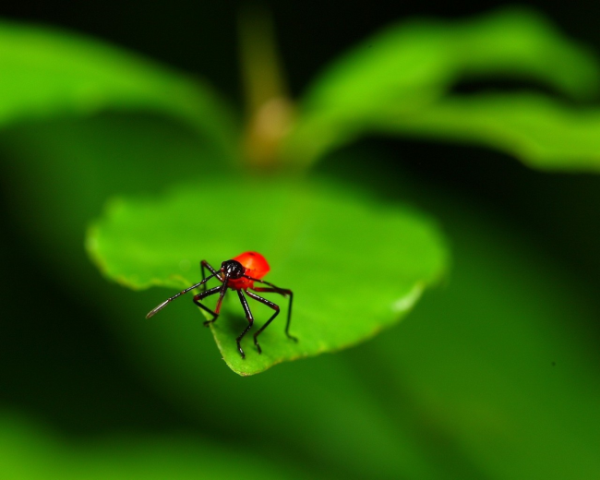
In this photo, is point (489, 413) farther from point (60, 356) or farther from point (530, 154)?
point (60, 356)

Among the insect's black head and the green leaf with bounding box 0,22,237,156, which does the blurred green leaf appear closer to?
the green leaf with bounding box 0,22,237,156

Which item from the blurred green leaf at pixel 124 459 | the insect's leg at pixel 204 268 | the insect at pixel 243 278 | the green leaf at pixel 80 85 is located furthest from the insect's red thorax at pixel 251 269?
the blurred green leaf at pixel 124 459

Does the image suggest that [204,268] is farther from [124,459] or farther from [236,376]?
[124,459]

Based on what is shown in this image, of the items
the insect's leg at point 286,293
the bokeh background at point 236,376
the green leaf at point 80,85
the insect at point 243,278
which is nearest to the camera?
the insect's leg at point 286,293

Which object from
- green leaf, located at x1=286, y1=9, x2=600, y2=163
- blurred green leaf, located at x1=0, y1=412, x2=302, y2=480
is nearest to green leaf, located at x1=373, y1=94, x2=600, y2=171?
green leaf, located at x1=286, y1=9, x2=600, y2=163

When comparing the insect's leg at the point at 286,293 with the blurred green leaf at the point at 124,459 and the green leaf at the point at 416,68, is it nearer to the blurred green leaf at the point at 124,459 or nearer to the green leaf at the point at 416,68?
the green leaf at the point at 416,68

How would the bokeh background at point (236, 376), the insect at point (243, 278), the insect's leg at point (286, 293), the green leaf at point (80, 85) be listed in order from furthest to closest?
the bokeh background at point (236, 376), the green leaf at point (80, 85), the insect at point (243, 278), the insect's leg at point (286, 293)
